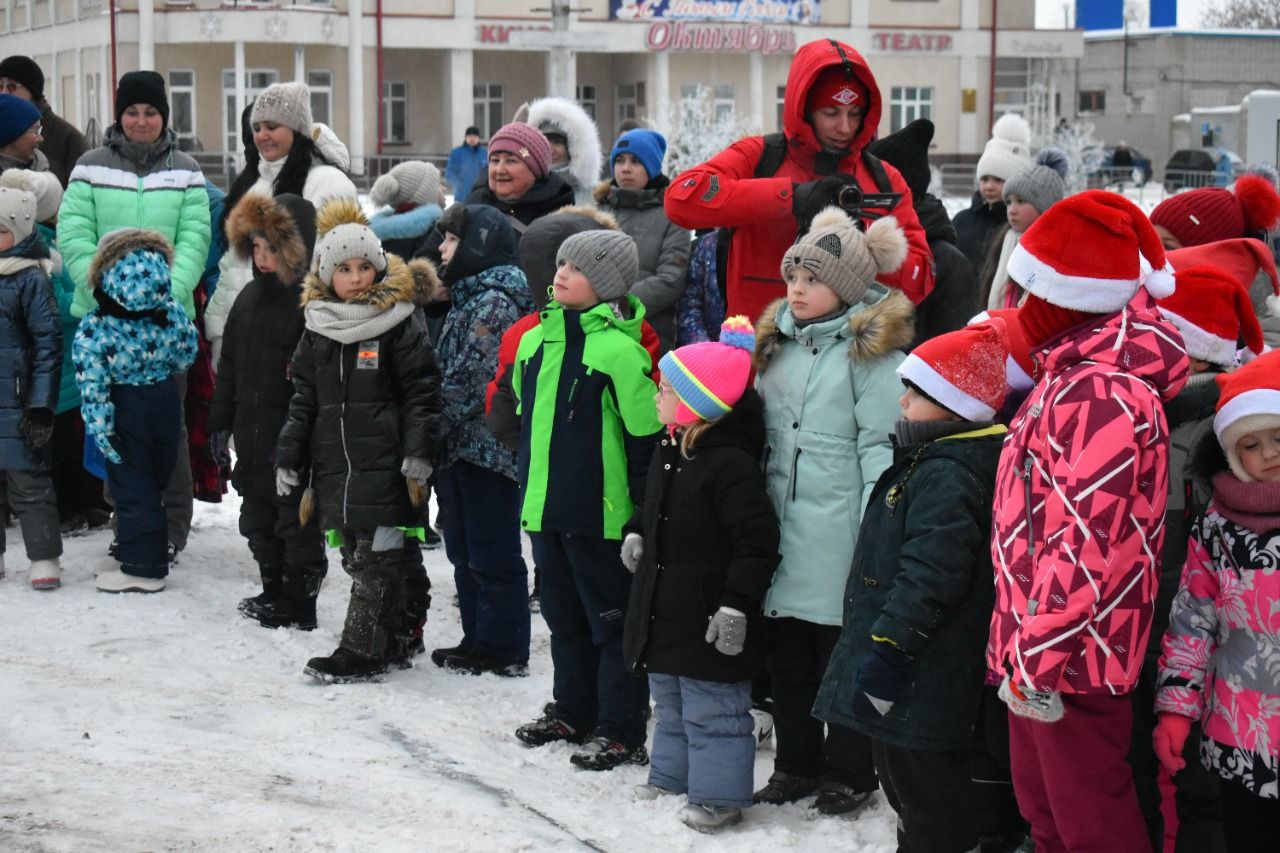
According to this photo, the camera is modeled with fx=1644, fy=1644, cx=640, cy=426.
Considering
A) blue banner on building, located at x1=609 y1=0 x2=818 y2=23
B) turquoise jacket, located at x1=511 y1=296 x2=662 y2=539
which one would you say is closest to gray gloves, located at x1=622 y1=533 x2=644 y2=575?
turquoise jacket, located at x1=511 y1=296 x2=662 y2=539

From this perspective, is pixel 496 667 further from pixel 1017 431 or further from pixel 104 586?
pixel 1017 431

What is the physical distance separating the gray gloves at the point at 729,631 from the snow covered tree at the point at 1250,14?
9003 centimetres

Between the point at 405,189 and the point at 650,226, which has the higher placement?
the point at 405,189

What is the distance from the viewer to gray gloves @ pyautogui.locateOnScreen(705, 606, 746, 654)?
4.82 m

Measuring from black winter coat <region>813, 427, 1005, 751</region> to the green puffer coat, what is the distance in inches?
192

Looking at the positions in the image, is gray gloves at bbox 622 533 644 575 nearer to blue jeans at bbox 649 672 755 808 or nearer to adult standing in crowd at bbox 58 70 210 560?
blue jeans at bbox 649 672 755 808

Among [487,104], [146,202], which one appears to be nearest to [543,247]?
[146,202]

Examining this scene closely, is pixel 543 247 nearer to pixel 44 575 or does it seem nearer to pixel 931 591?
pixel 931 591

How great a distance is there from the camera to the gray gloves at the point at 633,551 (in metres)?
5.14

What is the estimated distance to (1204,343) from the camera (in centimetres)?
453

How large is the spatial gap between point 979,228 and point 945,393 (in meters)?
4.67

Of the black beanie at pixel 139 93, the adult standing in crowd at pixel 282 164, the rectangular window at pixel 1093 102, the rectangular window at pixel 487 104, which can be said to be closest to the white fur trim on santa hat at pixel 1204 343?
the adult standing in crowd at pixel 282 164

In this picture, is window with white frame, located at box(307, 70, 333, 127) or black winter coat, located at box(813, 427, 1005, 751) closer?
black winter coat, located at box(813, 427, 1005, 751)

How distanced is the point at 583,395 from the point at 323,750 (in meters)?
1.50
